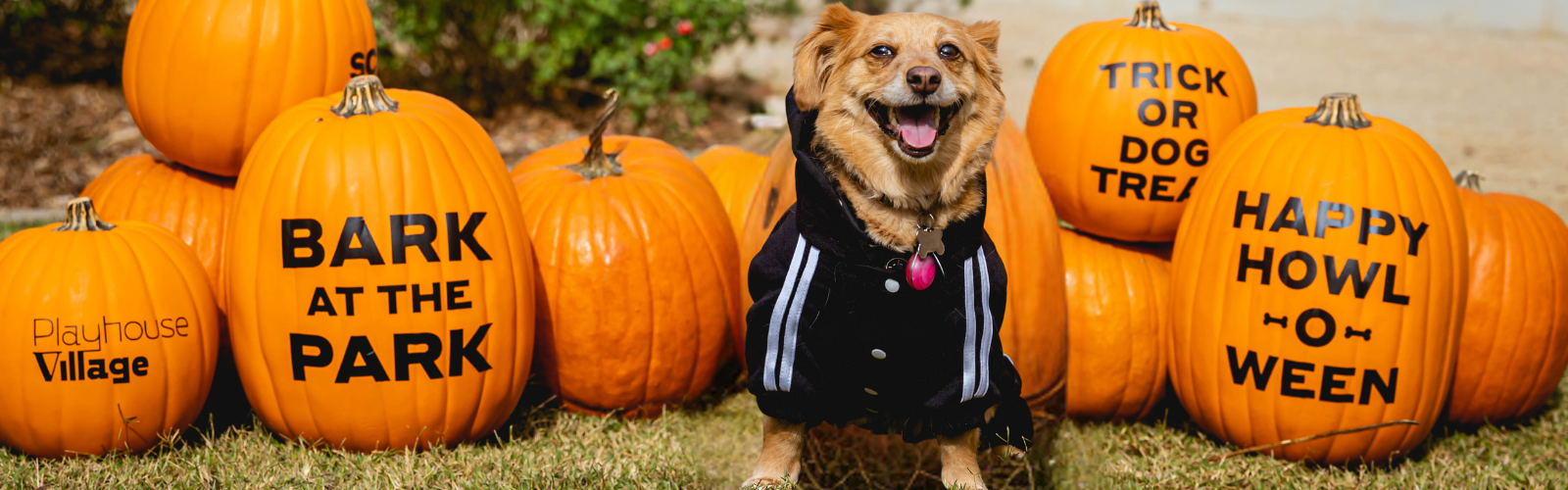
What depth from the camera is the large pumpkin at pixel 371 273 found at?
313 cm

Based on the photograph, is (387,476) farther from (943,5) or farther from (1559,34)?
(1559,34)

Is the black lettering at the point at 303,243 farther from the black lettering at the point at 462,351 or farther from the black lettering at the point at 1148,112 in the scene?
the black lettering at the point at 1148,112

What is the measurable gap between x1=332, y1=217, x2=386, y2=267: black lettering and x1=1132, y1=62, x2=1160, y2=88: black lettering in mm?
2431

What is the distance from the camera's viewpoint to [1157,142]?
364 centimetres

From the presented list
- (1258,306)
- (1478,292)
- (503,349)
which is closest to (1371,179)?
(1258,306)

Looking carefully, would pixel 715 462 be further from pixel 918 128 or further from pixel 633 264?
pixel 918 128

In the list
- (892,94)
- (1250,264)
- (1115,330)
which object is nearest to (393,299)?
(892,94)

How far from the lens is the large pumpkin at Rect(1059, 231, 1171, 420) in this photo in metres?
3.70

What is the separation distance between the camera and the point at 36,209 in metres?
5.93

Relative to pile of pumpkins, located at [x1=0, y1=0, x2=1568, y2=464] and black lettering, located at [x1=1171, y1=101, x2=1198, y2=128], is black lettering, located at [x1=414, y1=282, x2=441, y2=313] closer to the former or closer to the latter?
pile of pumpkins, located at [x1=0, y1=0, x2=1568, y2=464]

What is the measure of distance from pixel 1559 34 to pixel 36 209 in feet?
42.6

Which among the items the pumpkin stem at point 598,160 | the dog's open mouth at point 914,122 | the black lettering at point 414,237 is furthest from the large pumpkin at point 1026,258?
the black lettering at point 414,237

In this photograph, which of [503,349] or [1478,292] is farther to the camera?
[1478,292]

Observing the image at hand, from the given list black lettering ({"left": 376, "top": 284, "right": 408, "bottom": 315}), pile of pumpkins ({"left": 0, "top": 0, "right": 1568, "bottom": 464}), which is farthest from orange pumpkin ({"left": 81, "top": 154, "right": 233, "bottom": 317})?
black lettering ({"left": 376, "top": 284, "right": 408, "bottom": 315})
